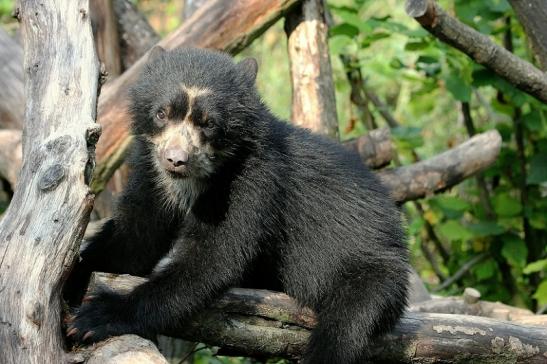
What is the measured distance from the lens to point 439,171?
7211 millimetres

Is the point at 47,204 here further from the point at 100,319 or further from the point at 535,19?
the point at 535,19

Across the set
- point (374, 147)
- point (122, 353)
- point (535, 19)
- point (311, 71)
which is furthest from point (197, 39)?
point (122, 353)

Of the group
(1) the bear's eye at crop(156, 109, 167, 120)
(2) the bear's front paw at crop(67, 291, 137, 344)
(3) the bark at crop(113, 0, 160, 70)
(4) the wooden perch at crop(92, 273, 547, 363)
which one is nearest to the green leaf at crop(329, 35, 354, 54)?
(3) the bark at crop(113, 0, 160, 70)

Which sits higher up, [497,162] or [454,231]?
[497,162]

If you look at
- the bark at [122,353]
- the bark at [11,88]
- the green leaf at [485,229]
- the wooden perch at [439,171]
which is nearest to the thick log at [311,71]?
the wooden perch at [439,171]

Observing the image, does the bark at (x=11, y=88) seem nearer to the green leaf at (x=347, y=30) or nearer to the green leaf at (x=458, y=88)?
the green leaf at (x=347, y=30)

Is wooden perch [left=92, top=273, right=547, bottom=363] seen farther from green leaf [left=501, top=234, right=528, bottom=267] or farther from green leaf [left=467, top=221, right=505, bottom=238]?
green leaf [left=501, top=234, right=528, bottom=267]

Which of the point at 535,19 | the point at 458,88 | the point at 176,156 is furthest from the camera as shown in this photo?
the point at 458,88

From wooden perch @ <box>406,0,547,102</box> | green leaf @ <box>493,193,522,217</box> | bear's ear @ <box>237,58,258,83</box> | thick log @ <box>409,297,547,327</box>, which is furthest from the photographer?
green leaf @ <box>493,193,522,217</box>

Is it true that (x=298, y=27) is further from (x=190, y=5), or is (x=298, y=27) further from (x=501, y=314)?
(x=501, y=314)

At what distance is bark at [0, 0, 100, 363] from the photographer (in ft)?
11.3

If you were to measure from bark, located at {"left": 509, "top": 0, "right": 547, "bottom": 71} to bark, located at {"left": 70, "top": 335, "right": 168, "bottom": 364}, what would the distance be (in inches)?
149

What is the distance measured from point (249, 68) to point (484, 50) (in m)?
2.03

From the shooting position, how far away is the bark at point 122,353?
11.4ft
